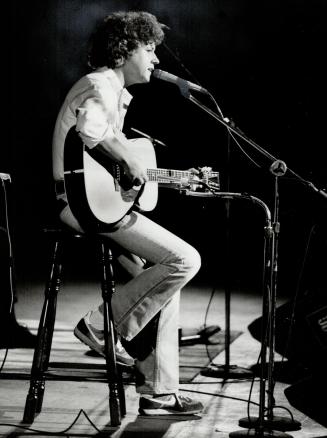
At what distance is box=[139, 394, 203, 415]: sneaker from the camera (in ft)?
11.6

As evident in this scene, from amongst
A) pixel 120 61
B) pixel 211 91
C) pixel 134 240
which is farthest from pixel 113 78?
pixel 211 91

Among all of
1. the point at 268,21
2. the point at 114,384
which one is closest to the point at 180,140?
the point at 268,21

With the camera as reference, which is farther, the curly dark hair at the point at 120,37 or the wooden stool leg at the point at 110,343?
the curly dark hair at the point at 120,37

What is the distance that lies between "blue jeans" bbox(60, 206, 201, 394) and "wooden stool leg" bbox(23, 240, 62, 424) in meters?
0.21

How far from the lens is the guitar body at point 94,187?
325 cm

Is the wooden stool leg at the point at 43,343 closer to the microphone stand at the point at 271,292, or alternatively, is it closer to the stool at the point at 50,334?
the stool at the point at 50,334

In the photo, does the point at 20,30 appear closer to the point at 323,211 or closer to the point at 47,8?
the point at 47,8

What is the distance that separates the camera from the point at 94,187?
3287 millimetres

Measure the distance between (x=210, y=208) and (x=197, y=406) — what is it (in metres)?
3.30

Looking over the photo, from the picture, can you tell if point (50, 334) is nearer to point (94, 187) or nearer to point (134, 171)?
point (94, 187)

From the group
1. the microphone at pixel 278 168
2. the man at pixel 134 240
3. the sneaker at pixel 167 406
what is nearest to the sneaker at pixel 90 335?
the man at pixel 134 240

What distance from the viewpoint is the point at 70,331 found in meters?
5.66

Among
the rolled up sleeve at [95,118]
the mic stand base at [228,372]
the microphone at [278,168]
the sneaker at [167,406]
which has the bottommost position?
the mic stand base at [228,372]

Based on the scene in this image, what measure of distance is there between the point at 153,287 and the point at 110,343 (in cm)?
31
